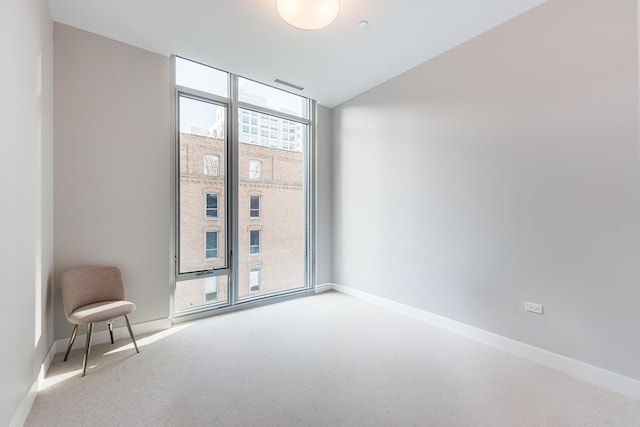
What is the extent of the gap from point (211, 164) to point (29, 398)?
255 cm

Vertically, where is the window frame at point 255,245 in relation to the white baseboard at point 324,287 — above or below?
above

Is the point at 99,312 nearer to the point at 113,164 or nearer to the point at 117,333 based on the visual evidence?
the point at 117,333

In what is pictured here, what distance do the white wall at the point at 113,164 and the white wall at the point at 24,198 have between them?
0.14m

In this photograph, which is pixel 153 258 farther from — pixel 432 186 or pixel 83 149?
pixel 432 186

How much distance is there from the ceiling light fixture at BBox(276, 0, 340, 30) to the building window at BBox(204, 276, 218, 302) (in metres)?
2.96

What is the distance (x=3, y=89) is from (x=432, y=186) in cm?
352

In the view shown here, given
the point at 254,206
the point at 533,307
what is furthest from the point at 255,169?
the point at 533,307

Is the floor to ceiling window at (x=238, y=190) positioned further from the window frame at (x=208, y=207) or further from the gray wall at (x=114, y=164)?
the gray wall at (x=114, y=164)

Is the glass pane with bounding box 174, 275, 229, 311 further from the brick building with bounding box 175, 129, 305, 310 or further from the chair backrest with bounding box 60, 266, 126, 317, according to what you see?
the chair backrest with bounding box 60, 266, 126, 317

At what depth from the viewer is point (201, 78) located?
3.36 metres

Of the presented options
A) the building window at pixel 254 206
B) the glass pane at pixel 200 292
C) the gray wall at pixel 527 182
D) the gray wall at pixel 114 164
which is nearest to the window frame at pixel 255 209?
the building window at pixel 254 206

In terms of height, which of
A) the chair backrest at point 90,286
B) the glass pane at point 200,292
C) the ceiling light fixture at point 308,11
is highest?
the ceiling light fixture at point 308,11

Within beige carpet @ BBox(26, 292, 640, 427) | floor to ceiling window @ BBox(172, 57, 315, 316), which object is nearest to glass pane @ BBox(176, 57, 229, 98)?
floor to ceiling window @ BBox(172, 57, 315, 316)

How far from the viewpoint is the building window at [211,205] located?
3.42m
